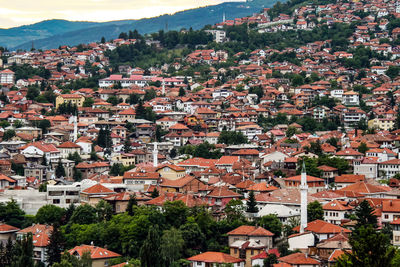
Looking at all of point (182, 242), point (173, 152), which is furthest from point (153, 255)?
point (173, 152)

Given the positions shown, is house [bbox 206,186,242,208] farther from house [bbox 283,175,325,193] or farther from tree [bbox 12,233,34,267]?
tree [bbox 12,233,34,267]

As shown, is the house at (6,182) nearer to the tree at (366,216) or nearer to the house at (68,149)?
the house at (68,149)

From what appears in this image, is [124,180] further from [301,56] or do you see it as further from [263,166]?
[301,56]

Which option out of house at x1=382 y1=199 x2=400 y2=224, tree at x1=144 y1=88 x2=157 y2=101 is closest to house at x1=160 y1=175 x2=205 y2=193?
house at x1=382 y1=199 x2=400 y2=224

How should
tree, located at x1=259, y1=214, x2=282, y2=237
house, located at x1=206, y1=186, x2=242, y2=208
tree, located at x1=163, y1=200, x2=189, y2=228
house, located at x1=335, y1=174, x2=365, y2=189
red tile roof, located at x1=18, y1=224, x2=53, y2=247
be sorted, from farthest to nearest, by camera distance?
house, located at x1=335, y1=174, x2=365, y2=189 < house, located at x1=206, y1=186, x2=242, y2=208 < red tile roof, located at x1=18, y1=224, x2=53, y2=247 < tree, located at x1=163, y1=200, x2=189, y2=228 < tree, located at x1=259, y1=214, x2=282, y2=237

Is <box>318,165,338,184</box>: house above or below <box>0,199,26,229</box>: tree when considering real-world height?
above

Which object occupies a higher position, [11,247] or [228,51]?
[228,51]
